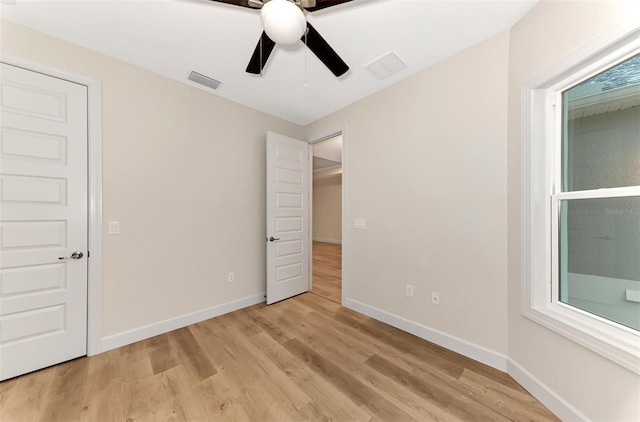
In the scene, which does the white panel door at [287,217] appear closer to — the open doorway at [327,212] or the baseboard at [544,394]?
the open doorway at [327,212]

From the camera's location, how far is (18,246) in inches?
65.5

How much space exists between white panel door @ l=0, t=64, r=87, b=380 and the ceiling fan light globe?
189cm

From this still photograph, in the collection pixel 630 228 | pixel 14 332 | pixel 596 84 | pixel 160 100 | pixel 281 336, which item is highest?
pixel 160 100

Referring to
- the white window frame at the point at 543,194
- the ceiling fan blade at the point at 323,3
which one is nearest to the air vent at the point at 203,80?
the ceiling fan blade at the point at 323,3

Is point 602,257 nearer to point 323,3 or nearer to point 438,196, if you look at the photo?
point 438,196

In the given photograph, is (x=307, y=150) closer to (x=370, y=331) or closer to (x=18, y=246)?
(x=370, y=331)

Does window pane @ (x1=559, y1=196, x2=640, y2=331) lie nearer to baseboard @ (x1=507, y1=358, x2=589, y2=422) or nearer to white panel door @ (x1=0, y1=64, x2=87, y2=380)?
baseboard @ (x1=507, y1=358, x2=589, y2=422)

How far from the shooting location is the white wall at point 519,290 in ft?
3.65

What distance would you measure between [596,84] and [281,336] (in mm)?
2978

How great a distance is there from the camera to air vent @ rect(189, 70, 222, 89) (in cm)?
228

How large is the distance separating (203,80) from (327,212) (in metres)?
6.82

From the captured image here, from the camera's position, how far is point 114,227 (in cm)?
203

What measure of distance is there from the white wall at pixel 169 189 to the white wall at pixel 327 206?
5.32m

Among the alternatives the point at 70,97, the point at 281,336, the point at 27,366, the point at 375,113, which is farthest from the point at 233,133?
the point at 27,366
